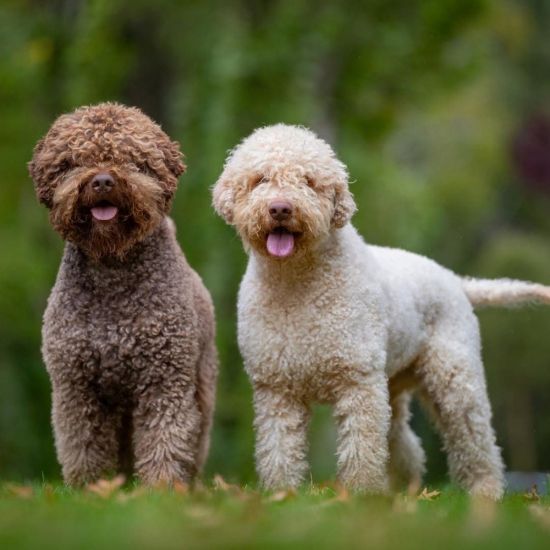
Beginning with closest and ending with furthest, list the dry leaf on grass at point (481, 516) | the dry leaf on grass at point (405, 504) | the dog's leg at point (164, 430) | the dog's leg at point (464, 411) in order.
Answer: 1. the dry leaf on grass at point (481, 516)
2. the dry leaf on grass at point (405, 504)
3. the dog's leg at point (164, 430)
4. the dog's leg at point (464, 411)

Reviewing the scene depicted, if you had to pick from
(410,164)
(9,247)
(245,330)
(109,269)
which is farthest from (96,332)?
(410,164)

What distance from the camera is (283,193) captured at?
650cm

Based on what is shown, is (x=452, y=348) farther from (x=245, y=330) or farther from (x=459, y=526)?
(x=459, y=526)

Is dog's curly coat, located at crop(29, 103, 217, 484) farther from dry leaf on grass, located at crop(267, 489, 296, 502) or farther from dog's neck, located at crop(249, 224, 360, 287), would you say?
dry leaf on grass, located at crop(267, 489, 296, 502)

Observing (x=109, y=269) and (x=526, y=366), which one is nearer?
(x=109, y=269)

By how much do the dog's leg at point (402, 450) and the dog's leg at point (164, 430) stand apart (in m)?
1.89

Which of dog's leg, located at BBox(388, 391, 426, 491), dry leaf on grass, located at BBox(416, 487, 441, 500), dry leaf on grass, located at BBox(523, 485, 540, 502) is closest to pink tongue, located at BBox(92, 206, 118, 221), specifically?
dry leaf on grass, located at BBox(416, 487, 441, 500)

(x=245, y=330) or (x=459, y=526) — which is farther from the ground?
(x=245, y=330)

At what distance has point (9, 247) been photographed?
56.9ft

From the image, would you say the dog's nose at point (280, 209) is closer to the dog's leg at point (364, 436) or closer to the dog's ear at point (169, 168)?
the dog's ear at point (169, 168)

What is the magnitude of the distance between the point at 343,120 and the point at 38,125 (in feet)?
15.1

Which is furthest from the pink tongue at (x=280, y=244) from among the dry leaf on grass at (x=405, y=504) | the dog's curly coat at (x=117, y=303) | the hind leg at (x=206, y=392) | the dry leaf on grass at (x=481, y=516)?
the dry leaf on grass at (x=481, y=516)

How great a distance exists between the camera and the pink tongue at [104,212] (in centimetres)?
646

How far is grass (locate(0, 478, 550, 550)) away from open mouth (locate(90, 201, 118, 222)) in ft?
4.65
